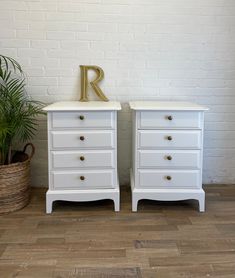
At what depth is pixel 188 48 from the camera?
8.50 feet

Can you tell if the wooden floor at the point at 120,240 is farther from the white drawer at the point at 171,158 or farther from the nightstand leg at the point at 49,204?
the white drawer at the point at 171,158

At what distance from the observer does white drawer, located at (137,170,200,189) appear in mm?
2213

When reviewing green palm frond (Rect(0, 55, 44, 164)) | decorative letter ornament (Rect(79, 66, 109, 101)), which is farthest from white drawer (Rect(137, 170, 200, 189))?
green palm frond (Rect(0, 55, 44, 164))

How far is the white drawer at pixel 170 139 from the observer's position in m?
2.16

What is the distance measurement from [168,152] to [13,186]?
48.4 inches

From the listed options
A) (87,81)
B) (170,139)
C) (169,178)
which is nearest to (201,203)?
(169,178)

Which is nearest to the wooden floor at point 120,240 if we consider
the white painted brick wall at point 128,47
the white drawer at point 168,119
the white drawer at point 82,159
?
the white drawer at point 82,159

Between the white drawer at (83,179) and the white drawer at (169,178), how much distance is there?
0.26 m

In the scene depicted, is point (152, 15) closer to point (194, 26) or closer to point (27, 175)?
point (194, 26)

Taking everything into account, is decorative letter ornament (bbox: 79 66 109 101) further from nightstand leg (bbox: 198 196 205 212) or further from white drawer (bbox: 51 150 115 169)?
nightstand leg (bbox: 198 196 205 212)

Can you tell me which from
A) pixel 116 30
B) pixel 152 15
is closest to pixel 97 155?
pixel 116 30

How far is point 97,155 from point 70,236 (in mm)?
619

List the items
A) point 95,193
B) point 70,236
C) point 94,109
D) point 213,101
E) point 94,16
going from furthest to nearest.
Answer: point 213,101
point 94,16
point 95,193
point 94,109
point 70,236

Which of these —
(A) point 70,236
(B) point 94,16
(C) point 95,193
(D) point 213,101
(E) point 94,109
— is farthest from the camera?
(D) point 213,101
